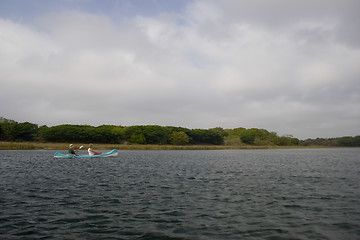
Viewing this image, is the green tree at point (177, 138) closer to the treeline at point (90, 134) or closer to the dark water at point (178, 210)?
the treeline at point (90, 134)

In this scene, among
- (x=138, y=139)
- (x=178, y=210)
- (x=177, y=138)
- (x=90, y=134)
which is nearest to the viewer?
(x=178, y=210)

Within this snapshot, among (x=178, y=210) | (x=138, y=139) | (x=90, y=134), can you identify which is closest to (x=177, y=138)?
(x=138, y=139)

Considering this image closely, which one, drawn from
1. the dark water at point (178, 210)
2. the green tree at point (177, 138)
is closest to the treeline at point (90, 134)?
the green tree at point (177, 138)

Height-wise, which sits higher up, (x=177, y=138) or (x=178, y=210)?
(x=177, y=138)

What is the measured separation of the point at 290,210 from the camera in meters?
13.6

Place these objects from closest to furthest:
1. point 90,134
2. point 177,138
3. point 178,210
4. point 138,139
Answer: point 178,210 → point 90,134 → point 138,139 → point 177,138

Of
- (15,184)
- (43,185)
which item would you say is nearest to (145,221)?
(43,185)

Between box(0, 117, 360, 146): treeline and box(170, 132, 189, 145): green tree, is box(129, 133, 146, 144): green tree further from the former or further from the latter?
box(170, 132, 189, 145): green tree

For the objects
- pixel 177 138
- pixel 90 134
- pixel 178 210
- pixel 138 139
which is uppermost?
pixel 90 134

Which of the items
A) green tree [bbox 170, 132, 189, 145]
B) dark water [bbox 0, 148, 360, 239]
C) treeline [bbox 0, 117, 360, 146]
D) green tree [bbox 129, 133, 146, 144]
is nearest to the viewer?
dark water [bbox 0, 148, 360, 239]

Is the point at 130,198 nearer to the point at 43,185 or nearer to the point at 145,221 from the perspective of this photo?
the point at 145,221

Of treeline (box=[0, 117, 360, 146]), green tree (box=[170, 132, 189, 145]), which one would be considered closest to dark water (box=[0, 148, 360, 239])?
treeline (box=[0, 117, 360, 146])

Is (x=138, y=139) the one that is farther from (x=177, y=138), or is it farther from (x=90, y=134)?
(x=90, y=134)

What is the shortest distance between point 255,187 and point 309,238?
10139 mm
